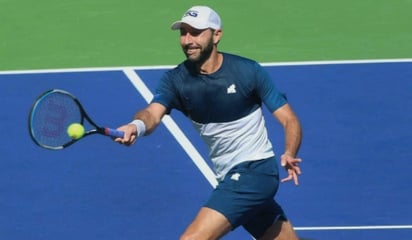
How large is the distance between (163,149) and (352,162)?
1.98 meters

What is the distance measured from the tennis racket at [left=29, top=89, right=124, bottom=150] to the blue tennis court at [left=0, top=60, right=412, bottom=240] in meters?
2.29

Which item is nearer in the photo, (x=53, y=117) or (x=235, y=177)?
(x=53, y=117)

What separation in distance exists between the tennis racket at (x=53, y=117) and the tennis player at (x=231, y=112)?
0.52m

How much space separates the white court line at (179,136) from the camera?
44.2 feet

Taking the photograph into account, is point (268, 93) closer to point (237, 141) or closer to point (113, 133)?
point (237, 141)

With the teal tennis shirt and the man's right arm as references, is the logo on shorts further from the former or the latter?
the man's right arm

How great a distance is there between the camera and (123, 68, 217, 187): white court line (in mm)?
13480

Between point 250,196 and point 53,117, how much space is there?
1.60 metres

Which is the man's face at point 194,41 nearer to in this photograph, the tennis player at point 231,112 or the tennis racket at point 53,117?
the tennis player at point 231,112

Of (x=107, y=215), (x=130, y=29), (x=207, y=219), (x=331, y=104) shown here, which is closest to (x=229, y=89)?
(x=207, y=219)

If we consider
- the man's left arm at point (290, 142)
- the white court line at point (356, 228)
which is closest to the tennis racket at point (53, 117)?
the man's left arm at point (290, 142)

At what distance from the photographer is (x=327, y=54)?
16.6 metres

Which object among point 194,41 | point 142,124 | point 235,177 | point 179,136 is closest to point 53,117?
point 142,124

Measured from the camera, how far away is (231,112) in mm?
10414
